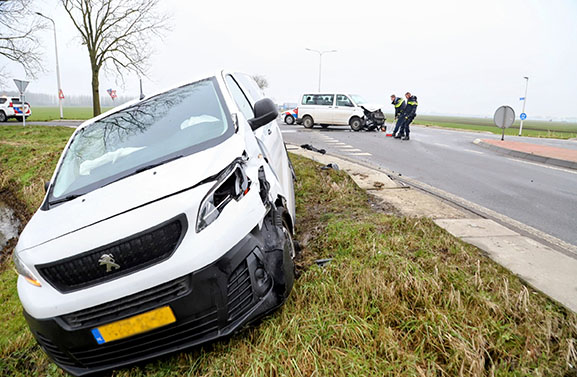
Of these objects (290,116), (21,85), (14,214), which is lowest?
(14,214)

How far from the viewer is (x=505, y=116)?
44.9 ft

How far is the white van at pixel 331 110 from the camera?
59.3ft

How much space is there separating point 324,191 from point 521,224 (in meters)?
2.54

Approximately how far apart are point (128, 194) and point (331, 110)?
57.4 feet

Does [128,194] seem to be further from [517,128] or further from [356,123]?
[517,128]

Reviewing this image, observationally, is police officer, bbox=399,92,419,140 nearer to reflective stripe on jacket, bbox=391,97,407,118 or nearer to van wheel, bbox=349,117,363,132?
reflective stripe on jacket, bbox=391,97,407,118

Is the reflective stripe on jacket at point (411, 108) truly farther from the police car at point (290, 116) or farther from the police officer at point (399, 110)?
the police car at point (290, 116)

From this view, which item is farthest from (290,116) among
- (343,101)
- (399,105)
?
(399,105)

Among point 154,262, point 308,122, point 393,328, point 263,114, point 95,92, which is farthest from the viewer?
point 95,92

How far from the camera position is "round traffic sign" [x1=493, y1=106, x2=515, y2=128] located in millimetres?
13528

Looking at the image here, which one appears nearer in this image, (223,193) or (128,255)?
(128,255)

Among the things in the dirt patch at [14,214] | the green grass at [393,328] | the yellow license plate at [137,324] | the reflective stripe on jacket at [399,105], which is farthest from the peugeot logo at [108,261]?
the reflective stripe on jacket at [399,105]

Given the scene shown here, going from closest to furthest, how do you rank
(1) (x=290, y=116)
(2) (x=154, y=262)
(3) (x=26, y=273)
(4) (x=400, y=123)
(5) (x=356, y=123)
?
(2) (x=154, y=262), (3) (x=26, y=273), (4) (x=400, y=123), (5) (x=356, y=123), (1) (x=290, y=116)

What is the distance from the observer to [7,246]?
615 centimetres
